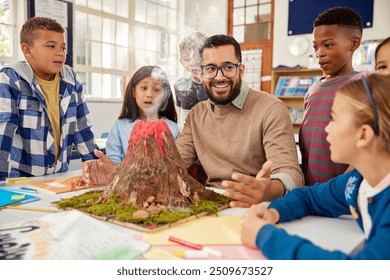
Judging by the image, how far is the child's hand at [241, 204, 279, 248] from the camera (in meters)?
0.75

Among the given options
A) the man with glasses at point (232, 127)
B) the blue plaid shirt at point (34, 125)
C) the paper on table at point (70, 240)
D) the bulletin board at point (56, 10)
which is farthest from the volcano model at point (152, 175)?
the bulletin board at point (56, 10)

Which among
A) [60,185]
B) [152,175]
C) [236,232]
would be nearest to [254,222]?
[236,232]

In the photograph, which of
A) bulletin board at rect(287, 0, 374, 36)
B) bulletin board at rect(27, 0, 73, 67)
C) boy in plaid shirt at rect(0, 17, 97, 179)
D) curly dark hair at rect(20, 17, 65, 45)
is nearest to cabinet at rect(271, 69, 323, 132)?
bulletin board at rect(287, 0, 374, 36)

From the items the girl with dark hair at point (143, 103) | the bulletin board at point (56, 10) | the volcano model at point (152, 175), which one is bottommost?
the volcano model at point (152, 175)

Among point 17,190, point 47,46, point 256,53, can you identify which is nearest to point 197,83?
point 47,46

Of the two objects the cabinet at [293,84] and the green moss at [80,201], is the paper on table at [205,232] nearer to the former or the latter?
the green moss at [80,201]

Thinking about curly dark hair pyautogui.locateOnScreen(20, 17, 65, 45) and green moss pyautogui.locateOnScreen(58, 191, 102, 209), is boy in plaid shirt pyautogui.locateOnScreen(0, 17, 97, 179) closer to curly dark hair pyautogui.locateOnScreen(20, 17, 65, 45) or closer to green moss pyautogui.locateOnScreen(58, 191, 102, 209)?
curly dark hair pyautogui.locateOnScreen(20, 17, 65, 45)

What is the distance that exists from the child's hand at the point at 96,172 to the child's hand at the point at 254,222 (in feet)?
2.17

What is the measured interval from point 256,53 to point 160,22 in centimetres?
357

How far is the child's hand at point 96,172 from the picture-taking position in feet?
4.32

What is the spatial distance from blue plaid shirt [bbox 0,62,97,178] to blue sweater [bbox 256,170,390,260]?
45.0 inches

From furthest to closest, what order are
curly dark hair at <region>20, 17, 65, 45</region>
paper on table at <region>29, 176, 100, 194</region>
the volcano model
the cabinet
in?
the cabinet < curly dark hair at <region>20, 17, 65, 45</region> < paper on table at <region>29, 176, 100, 194</region> < the volcano model

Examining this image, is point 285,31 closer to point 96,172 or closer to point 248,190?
point 96,172

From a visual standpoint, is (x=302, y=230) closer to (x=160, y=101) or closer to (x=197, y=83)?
(x=160, y=101)
